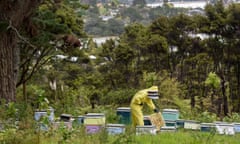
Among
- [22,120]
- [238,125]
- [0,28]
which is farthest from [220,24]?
[22,120]

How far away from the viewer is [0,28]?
356 inches

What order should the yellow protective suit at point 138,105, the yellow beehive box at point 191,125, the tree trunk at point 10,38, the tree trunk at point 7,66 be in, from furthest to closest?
the tree trunk at point 7,66 → the tree trunk at point 10,38 → the yellow beehive box at point 191,125 → the yellow protective suit at point 138,105

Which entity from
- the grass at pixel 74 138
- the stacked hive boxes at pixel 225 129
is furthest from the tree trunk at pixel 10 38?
the stacked hive boxes at pixel 225 129

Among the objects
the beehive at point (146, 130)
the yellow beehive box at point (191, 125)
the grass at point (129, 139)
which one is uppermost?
the grass at point (129, 139)

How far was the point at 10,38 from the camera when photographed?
31.3ft

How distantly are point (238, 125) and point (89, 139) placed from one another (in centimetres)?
423

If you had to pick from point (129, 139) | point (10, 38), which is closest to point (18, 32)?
point (10, 38)

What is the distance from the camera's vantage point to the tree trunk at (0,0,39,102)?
Answer: 9.20 metres

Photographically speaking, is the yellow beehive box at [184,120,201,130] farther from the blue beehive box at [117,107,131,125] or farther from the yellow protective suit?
the blue beehive box at [117,107,131,125]

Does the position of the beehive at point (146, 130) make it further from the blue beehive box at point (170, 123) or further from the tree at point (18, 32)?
the tree at point (18, 32)

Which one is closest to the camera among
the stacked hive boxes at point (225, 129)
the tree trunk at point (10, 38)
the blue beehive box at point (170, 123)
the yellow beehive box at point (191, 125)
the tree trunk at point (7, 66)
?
the stacked hive boxes at point (225, 129)

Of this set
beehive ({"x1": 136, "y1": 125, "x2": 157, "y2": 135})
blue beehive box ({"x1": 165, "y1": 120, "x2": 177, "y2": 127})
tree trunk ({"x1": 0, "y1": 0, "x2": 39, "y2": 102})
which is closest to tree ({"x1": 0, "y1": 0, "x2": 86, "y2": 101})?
tree trunk ({"x1": 0, "y1": 0, "x2": 39, "y2": 102})

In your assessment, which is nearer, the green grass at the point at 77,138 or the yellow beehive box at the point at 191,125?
the green grass at the point at 77,138

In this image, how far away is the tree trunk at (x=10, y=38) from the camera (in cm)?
920
